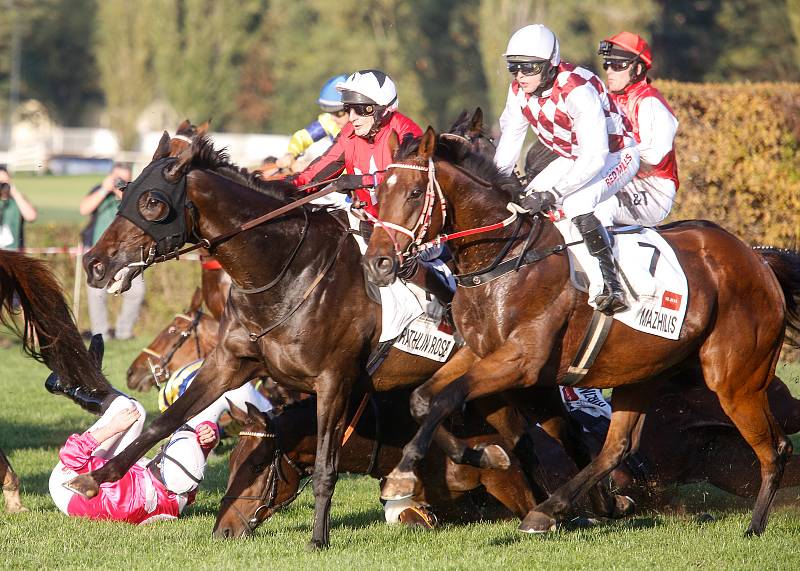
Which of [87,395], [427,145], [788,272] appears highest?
[427,145]

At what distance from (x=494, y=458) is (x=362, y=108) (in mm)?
2144

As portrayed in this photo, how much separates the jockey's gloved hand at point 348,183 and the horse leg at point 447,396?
116 cm

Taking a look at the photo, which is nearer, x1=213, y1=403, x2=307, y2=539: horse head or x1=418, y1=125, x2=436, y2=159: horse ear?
x1=418, y1=125, x2=436, y2=159: horse ear

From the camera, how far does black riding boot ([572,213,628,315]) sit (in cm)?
562

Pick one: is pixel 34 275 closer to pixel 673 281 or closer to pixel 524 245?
pixel 524 245

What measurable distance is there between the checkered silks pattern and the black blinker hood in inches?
74.1

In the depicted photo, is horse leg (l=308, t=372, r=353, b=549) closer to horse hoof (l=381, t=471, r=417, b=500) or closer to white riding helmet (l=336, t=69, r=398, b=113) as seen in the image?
horse hoof (l=381, t=471, r=417, b=500)

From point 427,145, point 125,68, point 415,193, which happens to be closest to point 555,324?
point 415,193

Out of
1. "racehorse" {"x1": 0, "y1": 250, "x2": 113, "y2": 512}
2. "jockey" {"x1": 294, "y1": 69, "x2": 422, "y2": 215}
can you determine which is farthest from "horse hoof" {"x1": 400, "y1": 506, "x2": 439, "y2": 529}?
"racehorse" {"x1": 0, "y1": 250, "x2": 113, "y2": 512}

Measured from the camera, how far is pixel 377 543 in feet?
18.8

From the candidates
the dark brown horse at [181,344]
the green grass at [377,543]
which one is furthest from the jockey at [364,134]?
the dark brown horse at [181,344]

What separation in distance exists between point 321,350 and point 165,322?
10.1m

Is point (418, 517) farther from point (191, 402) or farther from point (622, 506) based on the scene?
point (191, 402)

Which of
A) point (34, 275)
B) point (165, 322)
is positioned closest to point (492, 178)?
point (34, 275)
